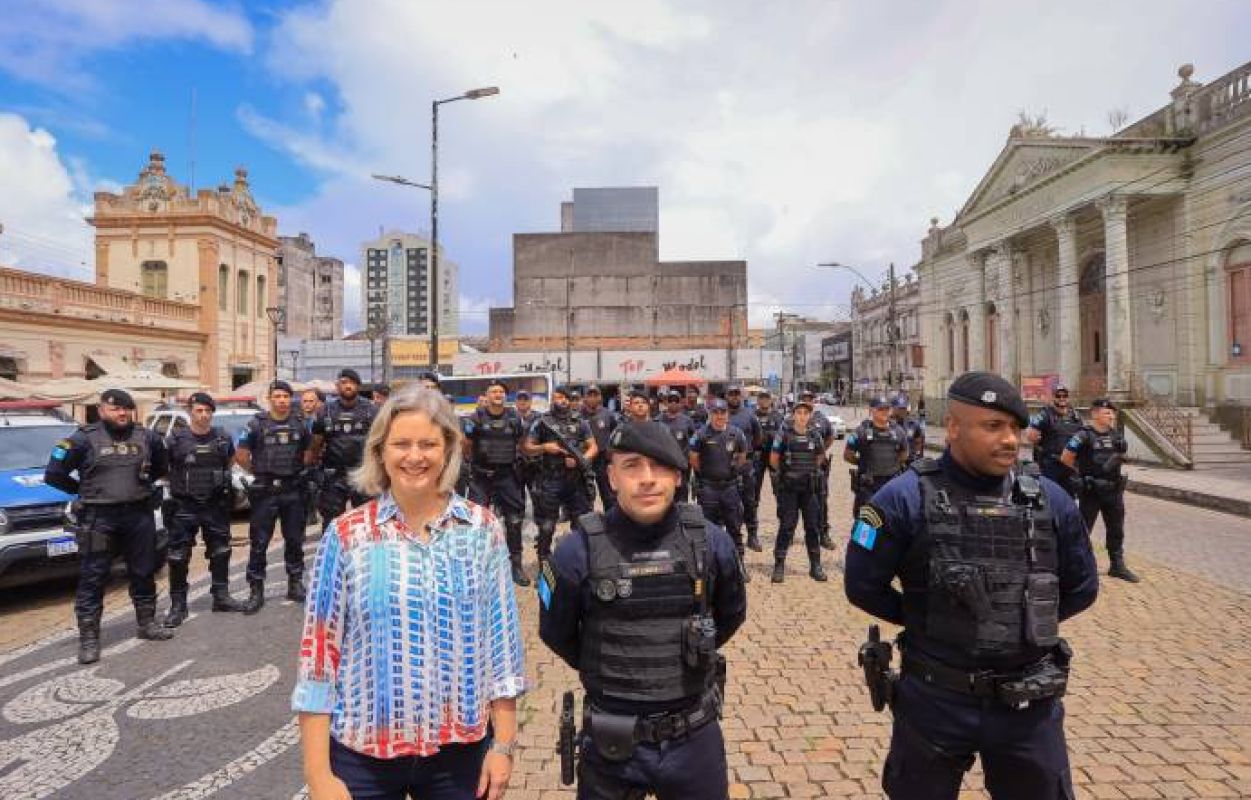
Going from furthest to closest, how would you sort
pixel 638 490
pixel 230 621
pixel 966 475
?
pixel 230 621 < pixel 966 475 < pixel 638 490

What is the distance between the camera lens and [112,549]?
226 inches

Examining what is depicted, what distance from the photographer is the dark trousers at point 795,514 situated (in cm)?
791

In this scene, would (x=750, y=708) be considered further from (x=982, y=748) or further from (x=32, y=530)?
(x=32, y=530)

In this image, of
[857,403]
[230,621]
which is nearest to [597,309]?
[857,403]

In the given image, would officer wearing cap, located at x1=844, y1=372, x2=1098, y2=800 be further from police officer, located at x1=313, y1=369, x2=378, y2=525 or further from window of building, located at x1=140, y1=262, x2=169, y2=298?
window of building, located at x1=140, y1=262, x2=169, y2=298

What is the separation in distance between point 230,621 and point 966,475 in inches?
251

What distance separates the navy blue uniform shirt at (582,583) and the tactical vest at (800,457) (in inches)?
215

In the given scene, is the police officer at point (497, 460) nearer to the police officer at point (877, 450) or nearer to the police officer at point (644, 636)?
the police officer at point (877, 450)

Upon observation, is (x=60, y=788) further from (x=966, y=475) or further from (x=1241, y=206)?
(x=1241, y=206)

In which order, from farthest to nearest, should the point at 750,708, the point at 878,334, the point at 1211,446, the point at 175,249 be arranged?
the point at 878,334, the point at 175,249, the point at 1211,446, the point at 750,708

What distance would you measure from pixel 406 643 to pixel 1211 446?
72.2 feet

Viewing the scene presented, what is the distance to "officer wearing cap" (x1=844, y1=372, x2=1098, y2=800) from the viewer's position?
243 centimetres

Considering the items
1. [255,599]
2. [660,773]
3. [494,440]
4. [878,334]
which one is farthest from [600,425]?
[878,334]

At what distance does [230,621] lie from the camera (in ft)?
21.0
